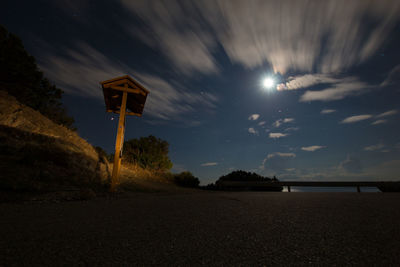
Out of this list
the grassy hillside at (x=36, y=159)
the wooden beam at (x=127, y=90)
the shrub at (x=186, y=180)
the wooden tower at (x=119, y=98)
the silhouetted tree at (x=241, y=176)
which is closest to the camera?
the grassy hillside at (x=36, y=159)

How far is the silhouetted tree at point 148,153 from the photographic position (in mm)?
16406

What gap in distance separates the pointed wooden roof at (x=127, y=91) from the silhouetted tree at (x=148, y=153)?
A: 6869 millimetres

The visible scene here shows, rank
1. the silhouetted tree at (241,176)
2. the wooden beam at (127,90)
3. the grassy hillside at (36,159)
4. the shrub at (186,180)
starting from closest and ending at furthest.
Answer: the grassy hillside at (36,159) < the wooden beam at (127,90) < the silhouetted tree at (241,176) < the shrub at (186,180)

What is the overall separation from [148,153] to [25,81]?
11641mm

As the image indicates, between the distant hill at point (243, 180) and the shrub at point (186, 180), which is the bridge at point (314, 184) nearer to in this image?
the distant hill at point (243, 180)

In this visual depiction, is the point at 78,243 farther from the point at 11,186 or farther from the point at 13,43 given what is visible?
the point at 13,43

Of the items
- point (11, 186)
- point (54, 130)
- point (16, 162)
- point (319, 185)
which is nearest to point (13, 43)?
point (54, 130)

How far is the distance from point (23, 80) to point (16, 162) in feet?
41.3

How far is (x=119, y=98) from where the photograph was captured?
9.73 m

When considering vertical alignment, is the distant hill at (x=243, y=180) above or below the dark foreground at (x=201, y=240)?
above

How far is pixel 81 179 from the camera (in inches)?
300

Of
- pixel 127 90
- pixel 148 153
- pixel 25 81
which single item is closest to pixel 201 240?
pixel 127 90

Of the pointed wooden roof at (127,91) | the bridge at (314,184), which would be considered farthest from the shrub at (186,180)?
the pointed wooden roof at (127,91)

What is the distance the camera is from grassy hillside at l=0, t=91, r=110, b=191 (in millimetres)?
5680
